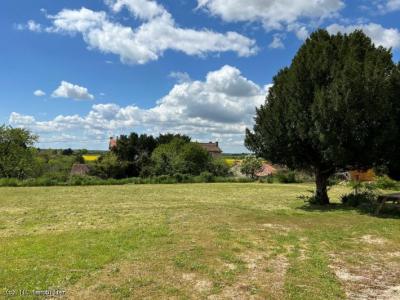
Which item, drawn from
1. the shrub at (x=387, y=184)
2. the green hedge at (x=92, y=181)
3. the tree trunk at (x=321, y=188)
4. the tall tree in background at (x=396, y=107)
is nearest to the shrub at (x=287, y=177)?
the green hedge at (x=92, y=181)

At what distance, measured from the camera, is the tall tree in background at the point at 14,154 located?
52.2m

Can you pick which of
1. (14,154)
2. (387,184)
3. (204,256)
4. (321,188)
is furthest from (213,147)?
(204,256)

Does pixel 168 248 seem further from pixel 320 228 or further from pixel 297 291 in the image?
pixel 320 228

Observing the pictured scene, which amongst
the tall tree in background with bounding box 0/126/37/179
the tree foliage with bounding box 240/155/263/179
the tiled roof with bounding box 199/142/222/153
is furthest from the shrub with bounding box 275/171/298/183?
the tiled roof with bounding box 199/142/222/153

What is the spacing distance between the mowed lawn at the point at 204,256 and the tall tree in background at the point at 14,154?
140 feet

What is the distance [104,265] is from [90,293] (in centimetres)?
144

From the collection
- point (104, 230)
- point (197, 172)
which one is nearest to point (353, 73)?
point (104, 230)

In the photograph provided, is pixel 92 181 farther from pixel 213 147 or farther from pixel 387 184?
pixel 213 147

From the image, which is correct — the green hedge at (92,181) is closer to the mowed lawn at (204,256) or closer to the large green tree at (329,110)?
the large green tree at (329,110)

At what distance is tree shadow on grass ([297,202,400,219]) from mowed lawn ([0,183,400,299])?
75cm

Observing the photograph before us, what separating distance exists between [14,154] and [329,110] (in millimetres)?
48325

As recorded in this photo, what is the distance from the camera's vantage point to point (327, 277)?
22.0ft

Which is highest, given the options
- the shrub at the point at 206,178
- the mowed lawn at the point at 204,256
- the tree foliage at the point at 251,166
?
the tree foliage at the point at 251,166

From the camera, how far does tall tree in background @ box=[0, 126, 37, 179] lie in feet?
171
